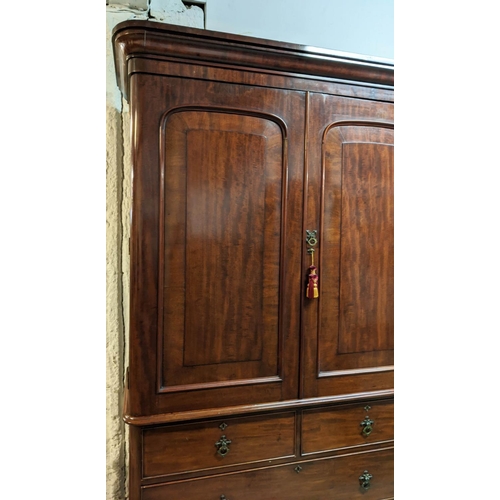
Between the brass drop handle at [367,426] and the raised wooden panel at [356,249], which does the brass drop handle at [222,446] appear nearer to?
the raised wooden panel at [356,249]

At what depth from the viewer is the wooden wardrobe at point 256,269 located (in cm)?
110

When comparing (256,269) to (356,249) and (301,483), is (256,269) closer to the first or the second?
(356,249)

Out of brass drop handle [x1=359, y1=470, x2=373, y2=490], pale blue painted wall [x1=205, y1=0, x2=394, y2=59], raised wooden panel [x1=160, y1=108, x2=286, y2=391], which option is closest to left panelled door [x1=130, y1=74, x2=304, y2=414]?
raised wooden panel [x1=160, y1=108, x2=286, y2=391]

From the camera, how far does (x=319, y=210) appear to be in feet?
4.13

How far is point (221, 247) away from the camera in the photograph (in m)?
1.16

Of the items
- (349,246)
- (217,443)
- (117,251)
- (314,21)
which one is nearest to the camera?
(217,443)

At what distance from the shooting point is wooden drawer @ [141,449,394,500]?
1.13 metres

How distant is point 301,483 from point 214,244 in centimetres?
78

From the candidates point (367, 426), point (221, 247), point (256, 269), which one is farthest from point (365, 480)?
point (221, 247)

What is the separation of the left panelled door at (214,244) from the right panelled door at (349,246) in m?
0.07

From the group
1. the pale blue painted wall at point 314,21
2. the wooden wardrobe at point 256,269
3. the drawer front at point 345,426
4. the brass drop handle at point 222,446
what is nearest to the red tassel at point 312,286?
the wooden wardrobe at point 256,269

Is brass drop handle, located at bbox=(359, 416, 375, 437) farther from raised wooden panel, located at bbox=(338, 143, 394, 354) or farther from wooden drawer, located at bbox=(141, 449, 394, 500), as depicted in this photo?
raised wooden panel, located at bbox=(338, 143, 394, 354)
